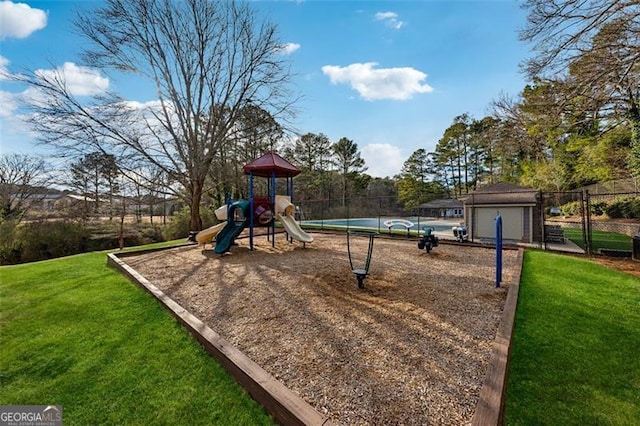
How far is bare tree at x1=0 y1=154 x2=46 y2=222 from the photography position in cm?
1503

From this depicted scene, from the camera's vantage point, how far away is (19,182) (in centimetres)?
1627

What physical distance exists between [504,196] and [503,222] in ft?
3.90

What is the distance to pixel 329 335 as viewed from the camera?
2.91m

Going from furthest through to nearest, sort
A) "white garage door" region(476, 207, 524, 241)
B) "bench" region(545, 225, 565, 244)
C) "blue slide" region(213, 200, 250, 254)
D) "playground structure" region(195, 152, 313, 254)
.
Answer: "white garage door" region(476, 207, 524, 241)
"bench" region(545, 225, 565, 244)
"playground structure" region(195, 152, 313, 254)
"blue slide" region(213, 200, 250, 254)

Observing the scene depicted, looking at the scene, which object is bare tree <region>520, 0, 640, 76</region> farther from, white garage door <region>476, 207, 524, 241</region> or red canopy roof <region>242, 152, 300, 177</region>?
→ red canopy roof <region>242, 152, 300, 177</region>

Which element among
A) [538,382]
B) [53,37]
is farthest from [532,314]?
[53,37]

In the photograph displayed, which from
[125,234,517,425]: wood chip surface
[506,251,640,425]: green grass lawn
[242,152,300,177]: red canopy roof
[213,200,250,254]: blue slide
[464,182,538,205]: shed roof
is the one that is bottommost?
[506,251,640,425]: green grass lawn

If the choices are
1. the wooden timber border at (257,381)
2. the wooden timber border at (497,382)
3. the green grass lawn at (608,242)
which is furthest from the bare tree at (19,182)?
the green grass lawn at (608,242)

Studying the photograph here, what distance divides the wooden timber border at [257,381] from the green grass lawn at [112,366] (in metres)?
0.06

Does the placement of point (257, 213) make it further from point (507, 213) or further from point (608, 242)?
point (608, 242)

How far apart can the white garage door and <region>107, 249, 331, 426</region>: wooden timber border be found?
12.7 meters

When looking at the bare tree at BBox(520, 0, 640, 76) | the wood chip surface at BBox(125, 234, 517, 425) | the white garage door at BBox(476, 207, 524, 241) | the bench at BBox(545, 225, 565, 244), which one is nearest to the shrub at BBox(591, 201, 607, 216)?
the bench at BBox(545, 225, 565, 244)

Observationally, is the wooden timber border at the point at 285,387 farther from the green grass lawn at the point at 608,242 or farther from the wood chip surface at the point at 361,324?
the green grass lawn at the point at 608,242

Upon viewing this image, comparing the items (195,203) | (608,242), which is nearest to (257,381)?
(195,203)
